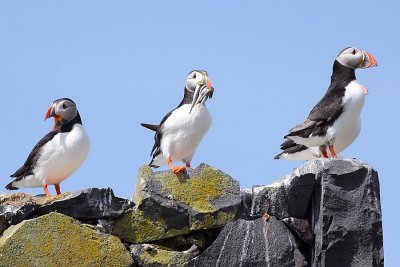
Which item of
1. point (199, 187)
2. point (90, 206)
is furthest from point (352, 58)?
point (90, 206)

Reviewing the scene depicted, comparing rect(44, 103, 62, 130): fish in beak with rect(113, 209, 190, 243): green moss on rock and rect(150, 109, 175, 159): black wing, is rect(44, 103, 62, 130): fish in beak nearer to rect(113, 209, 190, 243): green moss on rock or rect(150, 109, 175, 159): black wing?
rect(150, 109, 175, 159): black wing

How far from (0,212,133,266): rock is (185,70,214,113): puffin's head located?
2.32 metres

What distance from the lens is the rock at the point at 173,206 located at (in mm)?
9750

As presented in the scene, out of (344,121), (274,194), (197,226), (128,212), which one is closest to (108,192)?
(128,212)

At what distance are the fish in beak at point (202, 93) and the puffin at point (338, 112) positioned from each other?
139 centimetres

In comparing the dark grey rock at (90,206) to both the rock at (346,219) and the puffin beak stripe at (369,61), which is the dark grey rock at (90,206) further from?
the puffin beak stripe at (369,61)

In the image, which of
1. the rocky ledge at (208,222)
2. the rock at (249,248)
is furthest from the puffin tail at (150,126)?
the rock at (249,248)

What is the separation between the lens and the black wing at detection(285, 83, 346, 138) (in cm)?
1173

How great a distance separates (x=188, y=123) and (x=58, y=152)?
1635 mm

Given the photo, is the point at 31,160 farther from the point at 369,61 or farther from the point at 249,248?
the point at 369,61

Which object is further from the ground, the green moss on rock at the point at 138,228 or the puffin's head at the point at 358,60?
the puffin's head at the point at 358,60

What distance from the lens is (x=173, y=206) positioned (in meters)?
9.77

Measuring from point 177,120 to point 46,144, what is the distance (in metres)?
1.67

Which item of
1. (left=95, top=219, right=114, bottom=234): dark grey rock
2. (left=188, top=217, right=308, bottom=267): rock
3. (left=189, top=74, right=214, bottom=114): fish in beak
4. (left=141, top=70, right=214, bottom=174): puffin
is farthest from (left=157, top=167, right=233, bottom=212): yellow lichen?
(left=189, top=74, right=214, bottom=114): fish in beak
